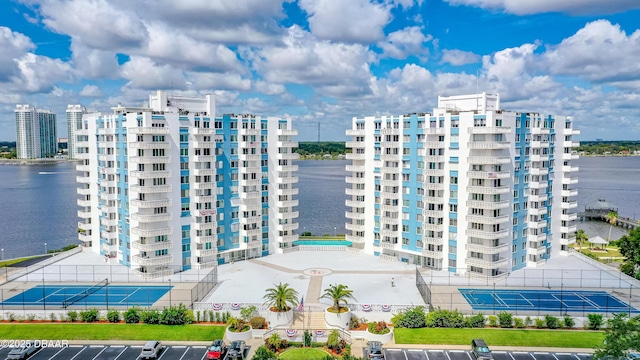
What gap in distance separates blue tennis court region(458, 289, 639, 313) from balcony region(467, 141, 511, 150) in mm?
19935

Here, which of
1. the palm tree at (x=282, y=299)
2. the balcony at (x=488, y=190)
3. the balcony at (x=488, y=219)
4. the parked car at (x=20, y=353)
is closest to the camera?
the parked car at (x=20, y=353)

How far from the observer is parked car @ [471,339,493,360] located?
46.8 m

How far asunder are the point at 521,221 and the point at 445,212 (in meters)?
12.3

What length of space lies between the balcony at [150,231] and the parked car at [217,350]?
2819 centimetres

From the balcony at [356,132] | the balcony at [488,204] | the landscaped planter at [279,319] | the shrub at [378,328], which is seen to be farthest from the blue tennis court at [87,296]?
the balcony at [488,204]

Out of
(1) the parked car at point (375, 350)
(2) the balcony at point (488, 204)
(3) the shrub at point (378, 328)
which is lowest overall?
(1) the parked car at point (375, 350)

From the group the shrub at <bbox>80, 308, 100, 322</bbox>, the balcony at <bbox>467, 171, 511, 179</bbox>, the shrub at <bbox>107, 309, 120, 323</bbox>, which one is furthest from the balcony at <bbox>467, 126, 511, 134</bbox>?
the shrub at <bbox>80, 308, 100, 322</bbox>

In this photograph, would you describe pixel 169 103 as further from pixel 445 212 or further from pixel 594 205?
pixel 594 205

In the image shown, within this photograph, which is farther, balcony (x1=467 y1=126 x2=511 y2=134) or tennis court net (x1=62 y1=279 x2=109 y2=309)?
balcony (x1=467 y1=126 x2=511 y2=134)

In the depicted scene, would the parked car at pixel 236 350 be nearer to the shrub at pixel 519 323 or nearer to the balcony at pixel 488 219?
the shrub at pixel 519 323

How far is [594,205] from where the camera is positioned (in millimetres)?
149875

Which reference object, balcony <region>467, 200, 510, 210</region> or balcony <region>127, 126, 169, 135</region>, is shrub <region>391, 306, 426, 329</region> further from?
balcony <region>127, 126, 169, 135</region>

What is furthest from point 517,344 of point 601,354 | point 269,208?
point 269,208

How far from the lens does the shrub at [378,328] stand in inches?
2049
